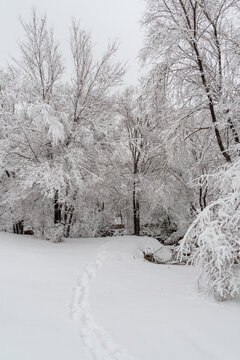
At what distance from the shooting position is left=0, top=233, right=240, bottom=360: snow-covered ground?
125 inches

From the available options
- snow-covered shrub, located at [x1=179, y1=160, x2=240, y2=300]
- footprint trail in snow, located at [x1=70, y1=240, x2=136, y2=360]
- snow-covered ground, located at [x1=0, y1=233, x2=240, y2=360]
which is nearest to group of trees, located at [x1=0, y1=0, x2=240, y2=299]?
snow-covered shrub, located at [x1=179, y1=160, x2=240, y2=300]

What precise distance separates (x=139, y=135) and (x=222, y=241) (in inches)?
453

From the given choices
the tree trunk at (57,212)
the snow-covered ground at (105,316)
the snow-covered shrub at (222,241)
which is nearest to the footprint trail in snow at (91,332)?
the snow-covered ground at (105,316)

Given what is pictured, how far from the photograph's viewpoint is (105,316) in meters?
4.26

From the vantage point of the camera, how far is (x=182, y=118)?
6848mm

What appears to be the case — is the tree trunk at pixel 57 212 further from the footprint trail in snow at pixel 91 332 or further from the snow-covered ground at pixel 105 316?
the footprint trail in snow at pixel 91 332

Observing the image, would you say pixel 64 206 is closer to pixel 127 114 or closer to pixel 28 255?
pixel 28 255

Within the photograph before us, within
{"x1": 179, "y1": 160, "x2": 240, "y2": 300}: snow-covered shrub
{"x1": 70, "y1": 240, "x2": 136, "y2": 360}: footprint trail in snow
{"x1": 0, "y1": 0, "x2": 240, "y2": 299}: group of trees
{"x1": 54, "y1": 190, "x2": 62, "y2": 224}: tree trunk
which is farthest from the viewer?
{"x1": 54, "y1": 190, "x2": 62, "y2": 224}: tree trunk

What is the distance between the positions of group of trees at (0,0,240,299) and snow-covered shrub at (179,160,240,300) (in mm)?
24

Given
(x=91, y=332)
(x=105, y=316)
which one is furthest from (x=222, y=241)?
(x=91, y=332)

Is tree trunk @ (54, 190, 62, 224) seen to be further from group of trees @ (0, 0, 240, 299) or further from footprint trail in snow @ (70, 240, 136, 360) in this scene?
footprint trail in snow @ (70, 240, 136, 360)

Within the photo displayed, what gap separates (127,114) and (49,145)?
5.43 meters

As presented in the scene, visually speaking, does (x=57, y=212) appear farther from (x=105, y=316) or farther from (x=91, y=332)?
(x=91, y=332)

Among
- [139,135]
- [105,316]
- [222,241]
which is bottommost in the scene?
[105,316]
